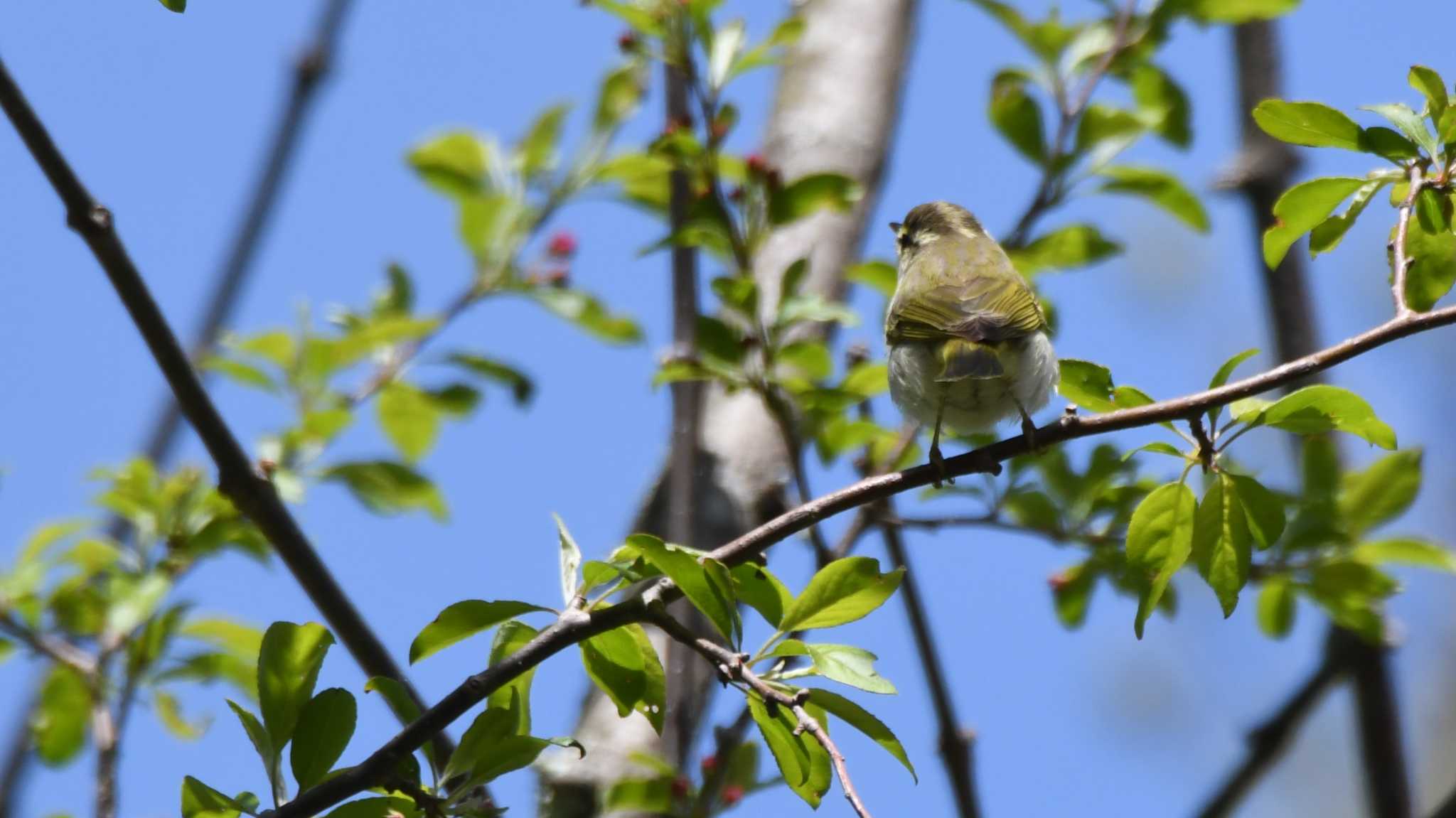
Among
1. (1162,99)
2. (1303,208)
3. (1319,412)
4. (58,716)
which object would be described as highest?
(1162,99)

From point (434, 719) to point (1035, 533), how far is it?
6.20 ft

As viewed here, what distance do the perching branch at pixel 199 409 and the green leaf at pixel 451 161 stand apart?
182cm

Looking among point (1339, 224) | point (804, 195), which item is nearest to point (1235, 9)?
point (804, 195)

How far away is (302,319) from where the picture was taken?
3.88m

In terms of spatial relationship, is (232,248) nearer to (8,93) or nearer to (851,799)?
(8,93)

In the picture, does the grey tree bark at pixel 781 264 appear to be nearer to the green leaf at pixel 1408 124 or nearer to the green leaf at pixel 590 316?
the green leaf at pixel 590 316

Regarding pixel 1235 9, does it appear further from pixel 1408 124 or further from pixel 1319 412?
pixel 1319 412

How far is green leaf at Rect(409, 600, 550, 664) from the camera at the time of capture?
6.91 ft

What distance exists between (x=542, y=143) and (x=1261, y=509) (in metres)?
2.52

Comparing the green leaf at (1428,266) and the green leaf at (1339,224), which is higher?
the green leaf at (1339,224)

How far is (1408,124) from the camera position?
228cm

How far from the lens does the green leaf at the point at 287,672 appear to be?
82.4 inches

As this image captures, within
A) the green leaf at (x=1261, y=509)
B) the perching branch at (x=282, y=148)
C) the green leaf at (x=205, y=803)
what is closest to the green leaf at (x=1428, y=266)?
the green leaf at (x=1261, y=509)

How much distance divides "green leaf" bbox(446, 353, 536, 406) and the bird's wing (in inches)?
41.3
